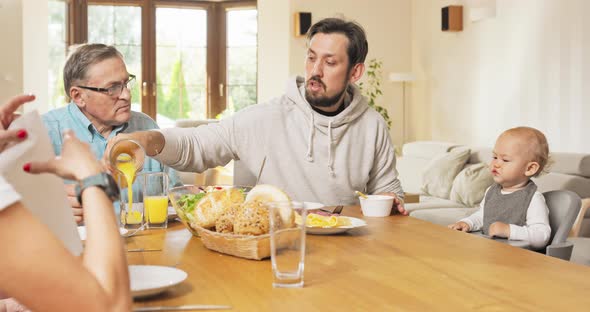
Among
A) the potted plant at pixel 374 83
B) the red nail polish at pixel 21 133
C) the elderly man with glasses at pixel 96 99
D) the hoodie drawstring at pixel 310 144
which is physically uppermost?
the potted plant at pixel 374 83

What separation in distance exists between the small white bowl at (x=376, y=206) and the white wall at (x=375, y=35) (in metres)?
6.13

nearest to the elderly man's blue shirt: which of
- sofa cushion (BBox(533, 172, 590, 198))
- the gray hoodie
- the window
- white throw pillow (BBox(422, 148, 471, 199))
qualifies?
the gray hoodie

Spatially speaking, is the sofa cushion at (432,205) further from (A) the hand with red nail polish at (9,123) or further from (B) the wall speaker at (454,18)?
(A) the hand with red nail polish at (9,123)

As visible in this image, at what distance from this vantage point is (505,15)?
656 centimetres

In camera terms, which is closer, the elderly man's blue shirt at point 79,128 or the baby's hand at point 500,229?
the baby's hand at point 500,229

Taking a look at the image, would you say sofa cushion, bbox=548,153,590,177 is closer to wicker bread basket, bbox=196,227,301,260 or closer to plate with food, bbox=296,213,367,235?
plate with food, bbox=296,213,367,235

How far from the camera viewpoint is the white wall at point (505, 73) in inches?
222

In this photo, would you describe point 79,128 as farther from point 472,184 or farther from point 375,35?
point 375,35

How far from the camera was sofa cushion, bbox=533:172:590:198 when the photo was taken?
4.73 meters

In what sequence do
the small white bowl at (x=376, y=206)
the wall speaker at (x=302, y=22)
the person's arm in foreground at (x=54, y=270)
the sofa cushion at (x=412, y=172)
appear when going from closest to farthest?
1. the person's arm in foreground at (x=54, y=270)
2. the small white bowl at (x=376, y=206)
3. the sofa cushion at (x=412, y=172)
4. the wall speaker at (x=302, y=22)

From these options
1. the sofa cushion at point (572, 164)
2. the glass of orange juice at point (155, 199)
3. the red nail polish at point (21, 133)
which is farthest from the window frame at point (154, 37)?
the red nail polish at point (21, 133)

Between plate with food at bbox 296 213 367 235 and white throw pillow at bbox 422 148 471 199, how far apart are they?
4194 mm

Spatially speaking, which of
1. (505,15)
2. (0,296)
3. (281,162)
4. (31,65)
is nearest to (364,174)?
(281,162)

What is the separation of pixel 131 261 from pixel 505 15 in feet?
18.5
